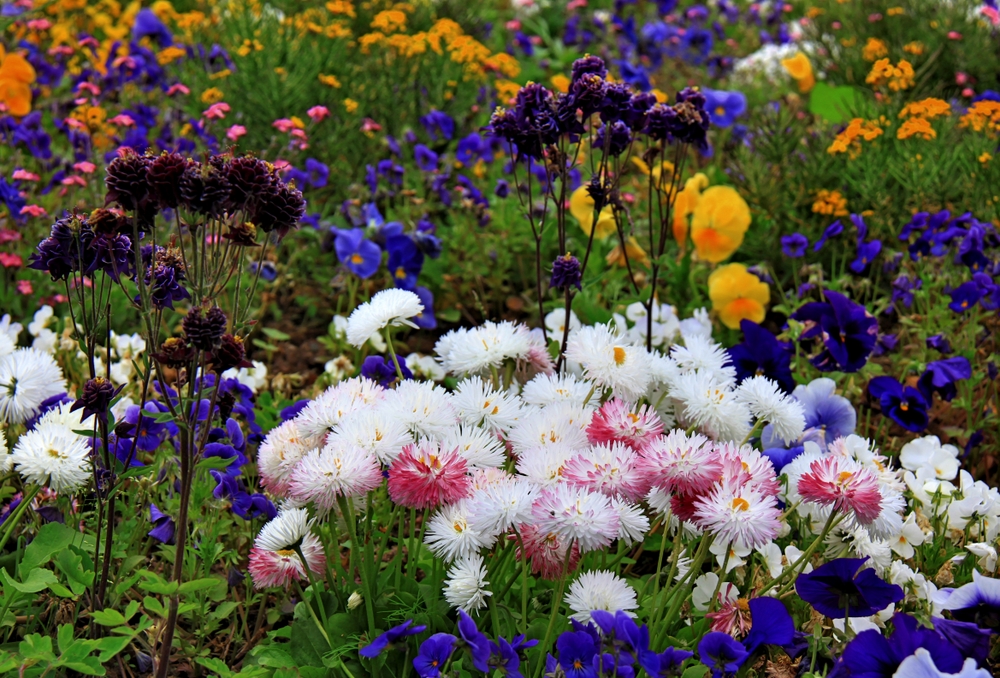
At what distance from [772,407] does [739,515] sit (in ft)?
1.70

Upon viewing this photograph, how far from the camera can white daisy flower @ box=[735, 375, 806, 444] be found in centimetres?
200

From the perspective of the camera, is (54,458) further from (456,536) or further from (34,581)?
(456,536)

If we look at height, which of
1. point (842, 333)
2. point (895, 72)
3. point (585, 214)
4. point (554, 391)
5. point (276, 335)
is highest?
point (895, 72)

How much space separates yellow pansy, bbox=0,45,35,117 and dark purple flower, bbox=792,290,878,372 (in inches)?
142

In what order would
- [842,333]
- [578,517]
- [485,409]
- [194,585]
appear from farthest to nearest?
[842,333]
[485,409]
[194,585]
[578,517]

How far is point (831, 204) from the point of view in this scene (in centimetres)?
369

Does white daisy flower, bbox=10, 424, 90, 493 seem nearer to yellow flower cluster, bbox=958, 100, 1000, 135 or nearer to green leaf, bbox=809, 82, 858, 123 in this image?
yellow flower cluster, bbox=958, 100, 1000, 135

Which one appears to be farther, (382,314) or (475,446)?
(382,314)

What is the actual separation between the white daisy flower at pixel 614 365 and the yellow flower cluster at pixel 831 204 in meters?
1.88

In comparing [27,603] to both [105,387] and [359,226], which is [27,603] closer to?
[105,387]

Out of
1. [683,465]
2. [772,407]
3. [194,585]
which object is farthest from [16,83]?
[683,465]

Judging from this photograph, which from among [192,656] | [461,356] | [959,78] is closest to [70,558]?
[192,656]

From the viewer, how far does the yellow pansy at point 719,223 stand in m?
3.49

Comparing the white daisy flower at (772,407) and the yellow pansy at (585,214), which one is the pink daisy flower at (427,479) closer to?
the white daisy flower at (772,407)
